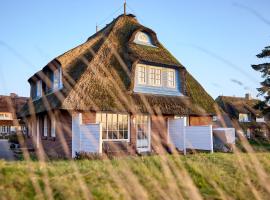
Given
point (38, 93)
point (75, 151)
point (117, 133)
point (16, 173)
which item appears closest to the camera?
point (16, 173)

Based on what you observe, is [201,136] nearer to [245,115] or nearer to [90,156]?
[90,156]

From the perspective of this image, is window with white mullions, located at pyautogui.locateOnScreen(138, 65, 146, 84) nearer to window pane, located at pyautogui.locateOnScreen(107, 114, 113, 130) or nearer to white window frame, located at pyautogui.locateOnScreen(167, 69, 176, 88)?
white window frame, located at pyautogui.locateOnScreen(167, 69, 176, 88)

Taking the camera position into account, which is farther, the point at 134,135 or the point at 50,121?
the point at 50,121

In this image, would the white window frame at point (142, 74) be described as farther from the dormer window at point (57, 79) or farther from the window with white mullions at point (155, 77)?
the dormer window at point (57, 79)

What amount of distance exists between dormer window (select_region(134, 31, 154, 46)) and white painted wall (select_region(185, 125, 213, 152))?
5.65 meters

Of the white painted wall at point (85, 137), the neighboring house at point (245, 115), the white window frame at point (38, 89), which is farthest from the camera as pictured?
the neighboring house at point (245, 115)

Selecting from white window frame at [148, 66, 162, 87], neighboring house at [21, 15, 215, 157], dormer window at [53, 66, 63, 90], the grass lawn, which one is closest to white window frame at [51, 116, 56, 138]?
neighboring house at [21, 15, 215, 157]

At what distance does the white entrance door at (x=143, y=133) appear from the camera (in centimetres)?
1675

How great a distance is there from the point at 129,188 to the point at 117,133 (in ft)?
32.1

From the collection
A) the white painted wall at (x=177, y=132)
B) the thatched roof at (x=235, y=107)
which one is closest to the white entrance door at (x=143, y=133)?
the white painted wall at (x=177, y=132)

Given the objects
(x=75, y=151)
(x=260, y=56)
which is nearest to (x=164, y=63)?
(x=75, y=151)

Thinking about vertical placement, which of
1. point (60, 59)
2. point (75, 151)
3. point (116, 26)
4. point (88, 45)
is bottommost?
point (75, 151)

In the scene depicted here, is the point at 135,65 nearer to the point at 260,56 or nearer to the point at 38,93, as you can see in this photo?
the point at 38,93

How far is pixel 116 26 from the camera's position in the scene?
19.6 metres
